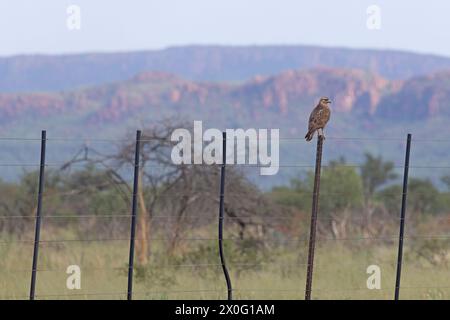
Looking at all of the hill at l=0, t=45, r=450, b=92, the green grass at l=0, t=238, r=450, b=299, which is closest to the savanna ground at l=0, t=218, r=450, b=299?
the green grass at l=0, t=238, r=450, b=299

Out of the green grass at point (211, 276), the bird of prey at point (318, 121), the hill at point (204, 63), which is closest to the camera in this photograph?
the bird of prey at point (318, 121)

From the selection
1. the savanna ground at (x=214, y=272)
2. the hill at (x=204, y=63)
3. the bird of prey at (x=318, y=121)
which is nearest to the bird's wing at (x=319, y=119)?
the bird of prey at (x=318, y=121)

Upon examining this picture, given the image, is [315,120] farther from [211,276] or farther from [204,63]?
[204,63]

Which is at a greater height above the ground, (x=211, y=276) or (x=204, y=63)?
(x=204, y=63)

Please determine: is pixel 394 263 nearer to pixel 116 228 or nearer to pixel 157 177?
pixel 157 177

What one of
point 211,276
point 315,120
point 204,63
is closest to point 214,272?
point 211,276

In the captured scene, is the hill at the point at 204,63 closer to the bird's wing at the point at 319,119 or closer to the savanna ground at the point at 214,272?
the savanna ground at the point at 214,272

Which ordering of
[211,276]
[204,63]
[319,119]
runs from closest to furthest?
[319,119], [211,276], [204,63]

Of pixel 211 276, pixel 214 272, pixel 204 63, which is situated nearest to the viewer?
pixel 211 276

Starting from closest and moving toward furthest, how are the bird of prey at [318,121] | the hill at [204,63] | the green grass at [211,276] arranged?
1. the bird of prey at [318,121]
2. the green grass at [211,276]
3. the hill at [204,63]
